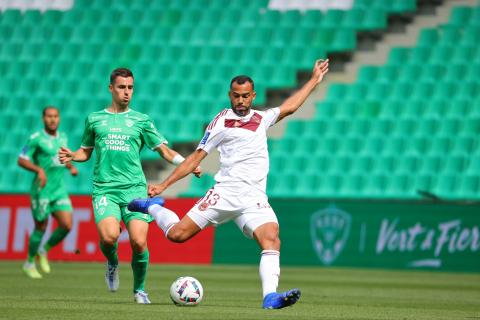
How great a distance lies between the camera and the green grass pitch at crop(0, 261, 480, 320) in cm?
834

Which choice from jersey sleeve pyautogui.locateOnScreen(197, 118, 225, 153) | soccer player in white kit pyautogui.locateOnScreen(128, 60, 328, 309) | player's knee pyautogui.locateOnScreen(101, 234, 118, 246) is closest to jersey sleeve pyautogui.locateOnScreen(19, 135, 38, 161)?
player's knee pyautogui.locateOnScreen(101, 234, 118, 246)

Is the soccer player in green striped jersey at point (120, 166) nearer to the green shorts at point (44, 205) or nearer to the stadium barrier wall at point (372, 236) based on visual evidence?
the green shorts at point (44, 205)

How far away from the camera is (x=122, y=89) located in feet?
31.4

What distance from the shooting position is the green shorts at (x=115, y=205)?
9500 mm

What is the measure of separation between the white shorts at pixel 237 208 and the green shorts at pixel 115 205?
1.01 meters

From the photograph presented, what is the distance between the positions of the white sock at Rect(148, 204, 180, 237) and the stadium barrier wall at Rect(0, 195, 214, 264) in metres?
9.45

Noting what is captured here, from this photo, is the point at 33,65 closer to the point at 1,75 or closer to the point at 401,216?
the point at 1,75

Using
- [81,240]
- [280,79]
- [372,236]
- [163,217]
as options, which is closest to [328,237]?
[372,236]

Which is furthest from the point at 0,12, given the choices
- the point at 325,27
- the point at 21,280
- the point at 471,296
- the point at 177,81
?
the point at 471,296

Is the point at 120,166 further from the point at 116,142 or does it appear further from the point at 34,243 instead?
the point at 34,243

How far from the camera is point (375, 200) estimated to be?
17.7m

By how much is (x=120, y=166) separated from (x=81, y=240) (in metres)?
9.43

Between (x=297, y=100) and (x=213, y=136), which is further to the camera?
(x=297, y=100)

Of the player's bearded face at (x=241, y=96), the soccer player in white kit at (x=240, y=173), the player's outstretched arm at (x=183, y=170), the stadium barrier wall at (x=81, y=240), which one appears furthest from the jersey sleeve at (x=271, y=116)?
the stadium barrier wall at (x=81, y=240)
